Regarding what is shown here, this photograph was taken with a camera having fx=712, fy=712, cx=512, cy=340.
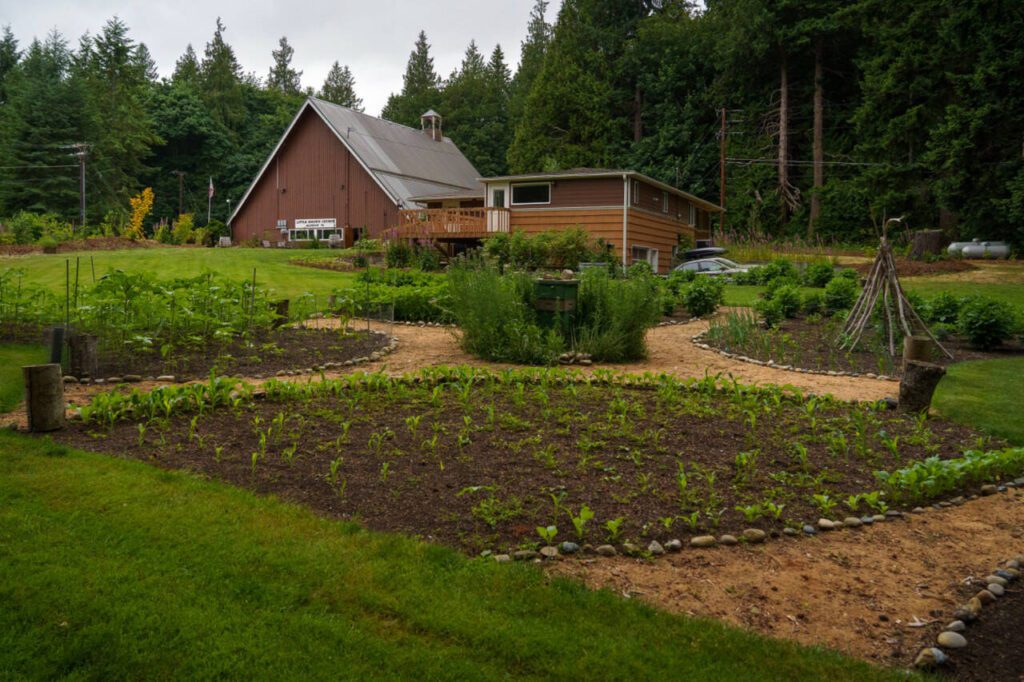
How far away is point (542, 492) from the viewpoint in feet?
12.6

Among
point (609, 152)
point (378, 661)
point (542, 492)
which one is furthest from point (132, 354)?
point (609, 152)

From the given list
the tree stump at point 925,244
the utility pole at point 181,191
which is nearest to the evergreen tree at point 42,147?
the utility pole at point 181,191

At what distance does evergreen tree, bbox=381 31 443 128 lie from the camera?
5169cm

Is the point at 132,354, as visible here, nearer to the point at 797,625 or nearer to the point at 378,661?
the point at 378,661

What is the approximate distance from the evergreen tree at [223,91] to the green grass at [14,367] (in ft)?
165

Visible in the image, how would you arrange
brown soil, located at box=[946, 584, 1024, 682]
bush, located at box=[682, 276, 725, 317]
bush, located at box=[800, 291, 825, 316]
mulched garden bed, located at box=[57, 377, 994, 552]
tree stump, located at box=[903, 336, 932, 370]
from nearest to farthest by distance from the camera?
brown soil, located at box=[946, 584, 1024, 682]
mulched garden bed, located at box=[57, 377, 994, 552]
tree stump, located at box=[903, 336, 932, 370]
bush, located at box=[800, 291, 825, 316]
bush, located at box=[682, 276, 725, 317]

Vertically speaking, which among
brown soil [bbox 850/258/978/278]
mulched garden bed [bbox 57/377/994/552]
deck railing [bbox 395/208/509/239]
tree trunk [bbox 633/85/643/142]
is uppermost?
tree trunk [bbox 633/85/643/142]

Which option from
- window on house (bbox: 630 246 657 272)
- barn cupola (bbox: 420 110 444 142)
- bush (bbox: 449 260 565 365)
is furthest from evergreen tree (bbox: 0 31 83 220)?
bush (bbox: 449 260 565 365)

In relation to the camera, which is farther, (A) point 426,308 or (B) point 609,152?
(B) point 609,152

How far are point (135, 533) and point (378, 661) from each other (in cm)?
150

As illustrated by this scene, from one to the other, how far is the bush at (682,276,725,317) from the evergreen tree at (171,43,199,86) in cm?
5451

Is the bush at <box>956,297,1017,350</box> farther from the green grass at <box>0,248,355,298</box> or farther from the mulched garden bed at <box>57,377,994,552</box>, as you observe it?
the green grass at <box>0,248,355,298</box>

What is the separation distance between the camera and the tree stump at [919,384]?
5.73 m

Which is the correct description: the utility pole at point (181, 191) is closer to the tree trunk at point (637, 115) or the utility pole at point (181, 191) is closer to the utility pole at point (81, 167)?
the utility pole at point (81, 167)
